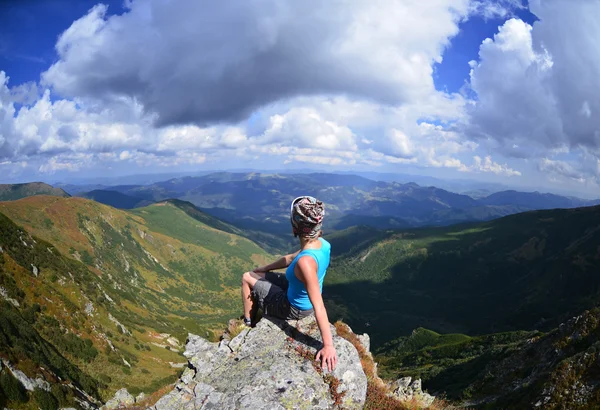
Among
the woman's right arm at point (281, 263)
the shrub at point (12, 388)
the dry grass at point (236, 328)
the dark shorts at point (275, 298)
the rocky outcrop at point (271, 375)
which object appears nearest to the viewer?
the rocky outcrop at point (271, 375)

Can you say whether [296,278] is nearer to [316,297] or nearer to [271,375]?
[316,297]

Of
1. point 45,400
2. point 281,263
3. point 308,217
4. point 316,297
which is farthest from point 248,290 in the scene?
point 45,400

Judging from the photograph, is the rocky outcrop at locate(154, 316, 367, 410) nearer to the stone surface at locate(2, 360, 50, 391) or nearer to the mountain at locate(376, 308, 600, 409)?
the mountain at locate(376, 308, 600, 409)

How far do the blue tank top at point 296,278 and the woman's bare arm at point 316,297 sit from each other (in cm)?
23

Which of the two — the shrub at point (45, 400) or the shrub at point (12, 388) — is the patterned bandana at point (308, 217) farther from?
the shrub at point (45, 400)

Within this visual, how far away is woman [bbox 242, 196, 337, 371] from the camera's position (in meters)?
8.38

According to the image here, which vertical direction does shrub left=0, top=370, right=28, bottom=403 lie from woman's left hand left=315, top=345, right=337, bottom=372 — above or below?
below

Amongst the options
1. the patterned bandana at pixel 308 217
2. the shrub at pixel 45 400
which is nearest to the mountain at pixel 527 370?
the patterned bandana at pixel 308 217

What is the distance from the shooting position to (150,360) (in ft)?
331

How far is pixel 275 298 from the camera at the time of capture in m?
11.0

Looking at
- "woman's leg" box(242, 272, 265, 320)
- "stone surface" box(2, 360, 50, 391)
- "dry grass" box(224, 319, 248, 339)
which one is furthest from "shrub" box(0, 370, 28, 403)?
"woman's leg" box(242, 272, 265, 320)

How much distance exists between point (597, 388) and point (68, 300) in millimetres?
105953

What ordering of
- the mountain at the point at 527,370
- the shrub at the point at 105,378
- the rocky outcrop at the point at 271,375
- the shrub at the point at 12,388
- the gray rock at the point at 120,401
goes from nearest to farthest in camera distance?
the rocky outcrop at the point at 271,375 → the mountain at the point at 527,370 → the shrub at the point at 12,388 → the gray rock at the point at 120,401 → the shrub at the point at 105,378

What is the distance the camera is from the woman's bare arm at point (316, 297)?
26.6ft
